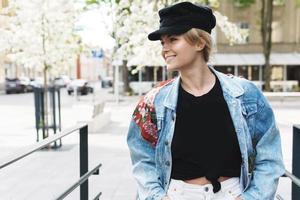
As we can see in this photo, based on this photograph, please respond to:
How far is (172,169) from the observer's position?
201 cm

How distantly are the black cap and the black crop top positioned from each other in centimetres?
28

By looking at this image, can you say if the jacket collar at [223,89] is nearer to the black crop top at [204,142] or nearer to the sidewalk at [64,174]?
the black crop top at [204,142]

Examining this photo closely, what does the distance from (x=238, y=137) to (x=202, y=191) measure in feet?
0.83

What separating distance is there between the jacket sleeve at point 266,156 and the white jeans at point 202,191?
0.17ft

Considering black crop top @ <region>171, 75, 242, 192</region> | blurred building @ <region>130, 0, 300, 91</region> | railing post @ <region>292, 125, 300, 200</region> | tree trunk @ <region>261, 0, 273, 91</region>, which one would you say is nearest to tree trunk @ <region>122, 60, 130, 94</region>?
blurred building @ <region>130, 0, 300, 91</region>

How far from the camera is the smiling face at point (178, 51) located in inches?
78.4

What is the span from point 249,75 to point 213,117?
3888 centimetres

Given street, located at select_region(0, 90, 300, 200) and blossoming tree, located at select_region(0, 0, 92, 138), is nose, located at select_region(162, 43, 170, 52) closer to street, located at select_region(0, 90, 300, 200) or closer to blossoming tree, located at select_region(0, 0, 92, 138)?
street, located at select_region(0, 90, 300, 200)

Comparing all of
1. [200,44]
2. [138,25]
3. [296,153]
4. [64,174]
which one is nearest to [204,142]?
[200,44]

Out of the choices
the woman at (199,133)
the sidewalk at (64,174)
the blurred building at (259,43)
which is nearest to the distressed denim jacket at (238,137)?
the woman at (199,133)

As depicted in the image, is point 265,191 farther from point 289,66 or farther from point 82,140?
point 289,66

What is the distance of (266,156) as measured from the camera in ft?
6.63

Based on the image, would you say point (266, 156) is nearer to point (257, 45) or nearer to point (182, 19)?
point (182, 19)

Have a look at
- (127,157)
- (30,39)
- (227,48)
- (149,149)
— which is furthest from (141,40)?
(227,48)
